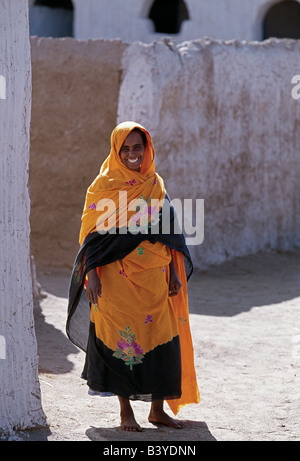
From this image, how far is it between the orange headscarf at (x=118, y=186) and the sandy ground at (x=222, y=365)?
97 centimetres

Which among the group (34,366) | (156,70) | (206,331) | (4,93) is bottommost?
(206,331)

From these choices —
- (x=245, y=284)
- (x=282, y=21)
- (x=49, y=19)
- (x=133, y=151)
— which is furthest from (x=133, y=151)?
(x=282, y=21)

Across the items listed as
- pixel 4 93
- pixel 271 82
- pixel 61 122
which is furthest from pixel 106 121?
pixel 4 93

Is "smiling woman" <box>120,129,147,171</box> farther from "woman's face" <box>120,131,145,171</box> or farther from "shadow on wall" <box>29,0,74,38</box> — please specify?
"shadow on wall" <box>29,0,74,38</box>

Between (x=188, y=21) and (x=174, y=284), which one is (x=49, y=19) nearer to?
(x=188, y=21)

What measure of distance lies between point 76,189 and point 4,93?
458 cm

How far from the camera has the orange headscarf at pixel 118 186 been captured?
3.47m

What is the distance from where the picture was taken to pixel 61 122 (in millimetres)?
7801

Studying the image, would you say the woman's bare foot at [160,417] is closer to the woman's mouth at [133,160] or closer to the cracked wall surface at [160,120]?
the woman's mouth at [133,160]

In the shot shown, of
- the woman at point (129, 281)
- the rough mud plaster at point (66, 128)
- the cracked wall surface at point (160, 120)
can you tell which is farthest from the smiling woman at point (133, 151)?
the rough mud plaster at point (66, 128)

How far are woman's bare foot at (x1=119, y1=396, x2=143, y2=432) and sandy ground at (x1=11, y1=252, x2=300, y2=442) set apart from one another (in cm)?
4

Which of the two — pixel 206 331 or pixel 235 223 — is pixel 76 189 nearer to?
pixel 235 223

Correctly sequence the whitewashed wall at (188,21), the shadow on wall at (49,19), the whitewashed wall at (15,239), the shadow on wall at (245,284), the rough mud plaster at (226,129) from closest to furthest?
1. the whitewashed wall at (15,239)
2. the shadow on wall at (245,284)
3. the rough mud plaster at (226,129)
4. the whitewashed wall at (188,21)
5. the shadow on wall at (49,19)

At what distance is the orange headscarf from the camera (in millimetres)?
3475
